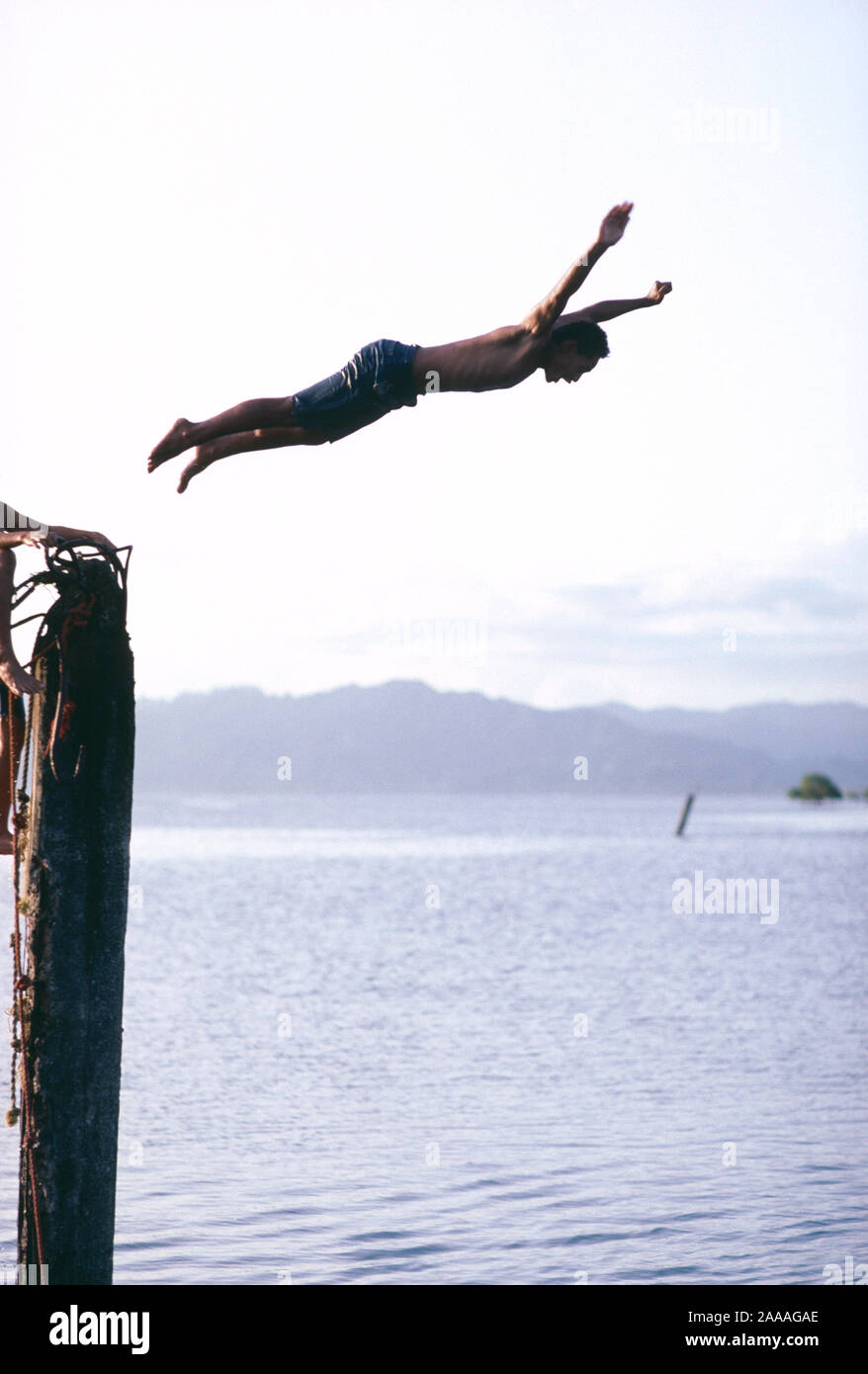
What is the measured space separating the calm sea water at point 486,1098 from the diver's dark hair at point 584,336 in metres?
9.04

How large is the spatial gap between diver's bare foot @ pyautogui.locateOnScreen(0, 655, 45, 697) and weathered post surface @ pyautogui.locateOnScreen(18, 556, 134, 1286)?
3.7 inches

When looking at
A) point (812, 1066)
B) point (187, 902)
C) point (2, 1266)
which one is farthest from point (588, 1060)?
point (187, 902)

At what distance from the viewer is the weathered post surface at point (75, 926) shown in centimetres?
720

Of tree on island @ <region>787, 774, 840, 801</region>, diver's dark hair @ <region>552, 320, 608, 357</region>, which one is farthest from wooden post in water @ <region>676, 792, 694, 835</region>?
diver's dark hair @ <region>552, 320, 608, 357</region>

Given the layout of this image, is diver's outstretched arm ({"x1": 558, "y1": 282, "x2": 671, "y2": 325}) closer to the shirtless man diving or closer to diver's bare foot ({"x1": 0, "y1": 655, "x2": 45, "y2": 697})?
the shirtless man diving

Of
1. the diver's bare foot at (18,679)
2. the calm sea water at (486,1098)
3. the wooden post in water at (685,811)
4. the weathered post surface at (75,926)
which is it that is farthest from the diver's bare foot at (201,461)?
the wooden post in water at (685,811)

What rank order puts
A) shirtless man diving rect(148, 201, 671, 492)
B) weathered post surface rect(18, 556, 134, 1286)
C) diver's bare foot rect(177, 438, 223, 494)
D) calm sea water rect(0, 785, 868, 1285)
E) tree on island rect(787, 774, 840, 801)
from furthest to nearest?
1. tree on island rect(787, 774, 840, 801)
2. calm sea water rect(0, 785, 868, 1285)
3. diver's bare foot rect(177, 438, 223, 494)
4. weathered post surface rect(18, 556, 134, 1286)
5. shirtless man diving rect(148, 201, 671, 492)

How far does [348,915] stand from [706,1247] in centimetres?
3961

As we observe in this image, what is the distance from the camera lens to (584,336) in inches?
278

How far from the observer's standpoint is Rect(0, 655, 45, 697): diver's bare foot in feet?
24.3

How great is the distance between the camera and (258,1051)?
82.2 feet

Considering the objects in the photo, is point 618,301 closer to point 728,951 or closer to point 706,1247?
point 706,1247

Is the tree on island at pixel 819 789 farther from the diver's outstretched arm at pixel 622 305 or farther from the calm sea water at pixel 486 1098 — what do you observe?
the diver's outstretched arm at pixel 622 305

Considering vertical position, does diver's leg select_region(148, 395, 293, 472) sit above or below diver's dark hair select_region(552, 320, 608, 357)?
below
